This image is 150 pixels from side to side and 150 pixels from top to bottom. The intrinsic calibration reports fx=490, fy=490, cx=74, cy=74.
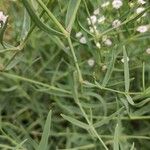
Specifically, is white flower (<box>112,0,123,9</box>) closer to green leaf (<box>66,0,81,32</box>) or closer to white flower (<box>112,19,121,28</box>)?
white flower (<box>112,19,121,28</box>)

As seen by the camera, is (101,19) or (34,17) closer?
(34,17)

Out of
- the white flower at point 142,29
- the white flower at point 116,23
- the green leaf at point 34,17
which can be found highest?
the green leaf at point 34,17

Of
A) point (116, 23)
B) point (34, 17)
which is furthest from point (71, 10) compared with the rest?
point (116, 23)

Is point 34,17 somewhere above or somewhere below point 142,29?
above

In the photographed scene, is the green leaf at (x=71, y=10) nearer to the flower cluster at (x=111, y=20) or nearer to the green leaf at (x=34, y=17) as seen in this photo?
the green leaf at (x=34, y=17)


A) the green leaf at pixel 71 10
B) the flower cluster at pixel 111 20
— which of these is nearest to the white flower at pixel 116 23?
the flower cluster at pixel 111 20

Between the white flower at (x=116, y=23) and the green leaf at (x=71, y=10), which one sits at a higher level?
the green leaf at (x=71, y=10)

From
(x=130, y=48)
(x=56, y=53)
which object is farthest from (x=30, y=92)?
(x=130, y=48)

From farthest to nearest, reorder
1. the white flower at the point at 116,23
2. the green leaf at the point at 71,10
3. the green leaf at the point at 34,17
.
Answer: the white flower at the point at 116,23 < the green leaf at the point at 71,10 < the green leaf at the point at 34,17

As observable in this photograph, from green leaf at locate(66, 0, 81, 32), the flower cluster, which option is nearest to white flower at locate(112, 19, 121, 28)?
the flower cluster

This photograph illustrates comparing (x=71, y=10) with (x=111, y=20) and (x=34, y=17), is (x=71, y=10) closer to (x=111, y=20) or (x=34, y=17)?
(x=34, y=17)

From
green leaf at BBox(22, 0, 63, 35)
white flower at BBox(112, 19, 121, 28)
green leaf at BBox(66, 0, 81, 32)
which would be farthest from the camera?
white flower at BBox(112, 19, 121, 28)
